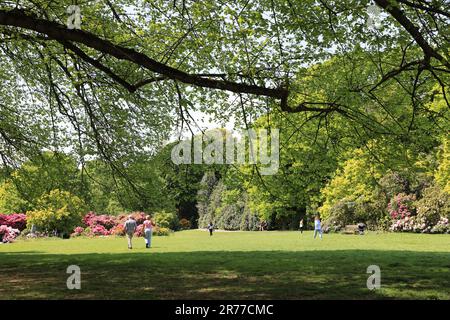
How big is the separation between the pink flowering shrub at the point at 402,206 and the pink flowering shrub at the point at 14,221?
2717 centimetres

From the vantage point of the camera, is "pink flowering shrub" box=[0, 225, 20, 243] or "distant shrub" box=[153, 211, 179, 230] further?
"distant shrub" box=[153, 211, 179, 230]

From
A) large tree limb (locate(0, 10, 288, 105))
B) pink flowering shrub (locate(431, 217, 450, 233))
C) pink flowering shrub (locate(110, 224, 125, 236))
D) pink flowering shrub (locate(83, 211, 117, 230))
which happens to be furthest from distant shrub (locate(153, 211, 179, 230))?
large tree limb (locate(0, 10, 288, 105))

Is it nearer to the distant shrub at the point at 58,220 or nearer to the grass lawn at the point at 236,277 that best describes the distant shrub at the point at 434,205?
the grass lawn at the point at 236,277

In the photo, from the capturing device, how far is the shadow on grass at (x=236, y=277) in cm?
892

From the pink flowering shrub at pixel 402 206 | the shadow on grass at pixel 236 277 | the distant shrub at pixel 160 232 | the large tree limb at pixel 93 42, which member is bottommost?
the distant shrub at pixel 160 232

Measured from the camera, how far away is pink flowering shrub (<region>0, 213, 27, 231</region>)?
3581cm

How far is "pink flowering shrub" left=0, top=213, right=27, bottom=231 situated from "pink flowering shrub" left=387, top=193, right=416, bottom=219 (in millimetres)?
27169

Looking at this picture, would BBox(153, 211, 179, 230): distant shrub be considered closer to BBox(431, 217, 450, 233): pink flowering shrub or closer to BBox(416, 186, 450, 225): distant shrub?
BBox(416, 186, 450, 225): distant shrub

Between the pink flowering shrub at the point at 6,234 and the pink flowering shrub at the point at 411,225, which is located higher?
the pink flowering shrub at the point at 411,225

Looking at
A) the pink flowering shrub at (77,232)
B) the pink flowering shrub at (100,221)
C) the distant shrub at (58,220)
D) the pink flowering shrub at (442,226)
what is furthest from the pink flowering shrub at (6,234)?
the pink flowering shrub at (442,226)

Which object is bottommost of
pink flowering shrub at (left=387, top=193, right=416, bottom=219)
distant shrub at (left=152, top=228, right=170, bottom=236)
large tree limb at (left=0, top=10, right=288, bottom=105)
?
distant shrub at (left=152, top=228, right=170, bottom=236)

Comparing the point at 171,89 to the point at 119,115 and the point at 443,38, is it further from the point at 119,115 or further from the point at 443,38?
the point at 443,38

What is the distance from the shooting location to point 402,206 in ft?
113

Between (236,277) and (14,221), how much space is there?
29609 mm
